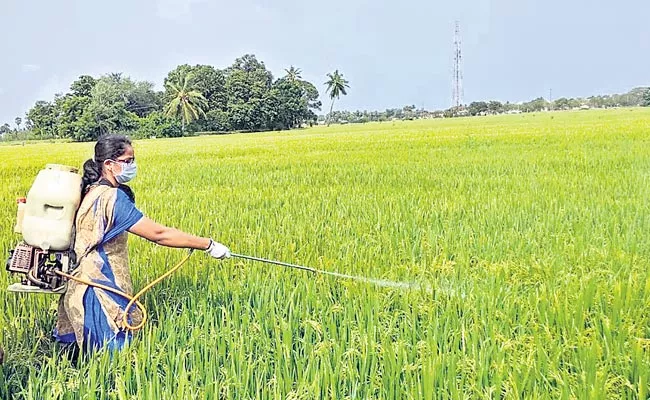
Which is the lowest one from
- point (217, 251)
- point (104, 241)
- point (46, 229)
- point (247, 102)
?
point (217, 251)

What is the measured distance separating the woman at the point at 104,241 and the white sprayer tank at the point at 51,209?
0.30ft

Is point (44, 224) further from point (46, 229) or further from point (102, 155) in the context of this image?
point (102, 155)

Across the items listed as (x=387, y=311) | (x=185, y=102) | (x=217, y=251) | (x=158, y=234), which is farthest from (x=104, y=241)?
(x=185, y=102)

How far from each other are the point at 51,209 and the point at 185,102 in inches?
2436

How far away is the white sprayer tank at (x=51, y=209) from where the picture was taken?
2.32m

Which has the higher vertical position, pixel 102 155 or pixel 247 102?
pixel 247 102

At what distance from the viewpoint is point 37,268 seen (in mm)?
2367

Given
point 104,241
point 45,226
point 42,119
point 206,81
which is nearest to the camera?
point 45,226

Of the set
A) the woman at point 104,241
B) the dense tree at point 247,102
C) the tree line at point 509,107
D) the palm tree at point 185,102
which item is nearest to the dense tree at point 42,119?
the palm tree at point 185,102

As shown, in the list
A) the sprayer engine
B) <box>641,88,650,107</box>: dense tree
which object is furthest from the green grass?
<box>641,88,650,107</box>: dense tree

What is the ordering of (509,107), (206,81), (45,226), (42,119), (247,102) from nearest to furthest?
(45,226), (42,119), (247,102), (206,81), (509,107)

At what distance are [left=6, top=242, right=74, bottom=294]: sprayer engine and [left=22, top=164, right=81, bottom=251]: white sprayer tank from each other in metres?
0.05

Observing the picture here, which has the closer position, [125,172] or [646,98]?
[125,172]

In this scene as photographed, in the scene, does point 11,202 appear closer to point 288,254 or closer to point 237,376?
point 288,254
